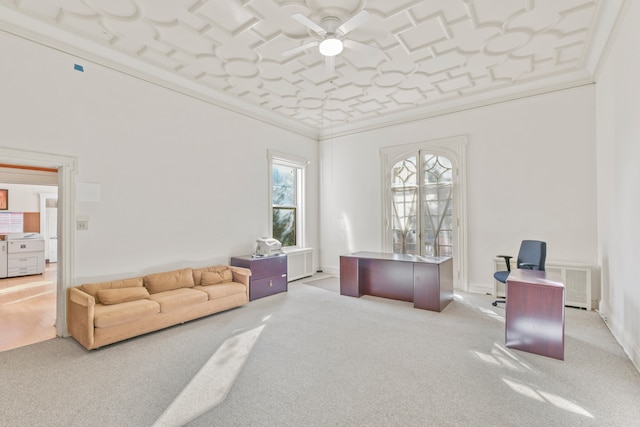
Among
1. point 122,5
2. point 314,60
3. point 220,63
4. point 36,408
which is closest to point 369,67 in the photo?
point 314,60

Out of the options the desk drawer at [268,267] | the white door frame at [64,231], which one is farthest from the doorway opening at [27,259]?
the desk drawer at [268,267]

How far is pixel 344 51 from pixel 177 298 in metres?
3.80

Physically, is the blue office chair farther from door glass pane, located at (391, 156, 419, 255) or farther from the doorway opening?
the doorway opening

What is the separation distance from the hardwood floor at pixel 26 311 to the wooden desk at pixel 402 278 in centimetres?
405

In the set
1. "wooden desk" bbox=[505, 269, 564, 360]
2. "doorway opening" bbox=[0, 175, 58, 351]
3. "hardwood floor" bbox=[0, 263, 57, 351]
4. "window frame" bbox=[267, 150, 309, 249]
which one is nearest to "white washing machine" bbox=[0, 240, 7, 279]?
"doorway opening" bbox=[0, 175, 58, 351]

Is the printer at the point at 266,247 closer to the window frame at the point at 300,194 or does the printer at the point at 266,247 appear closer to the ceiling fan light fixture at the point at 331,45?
the window frame at the point at 300,194

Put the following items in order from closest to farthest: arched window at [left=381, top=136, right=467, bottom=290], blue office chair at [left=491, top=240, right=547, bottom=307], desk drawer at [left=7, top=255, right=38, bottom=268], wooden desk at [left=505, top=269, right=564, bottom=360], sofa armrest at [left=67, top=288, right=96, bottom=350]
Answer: wooden desk at [left=505, top=269, right=564, bottom=360] < sofa armrest at [left=67, top=288, right=96, bottom=350] < blue office chair at [left=491, top=240, right=547, bottom=307] < arched window at [left=381, top=136, right=467, bottom=290] < desk drawer at [left=7, top=255, right=38, bottom=268]

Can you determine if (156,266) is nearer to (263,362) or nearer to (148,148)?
(148,148)

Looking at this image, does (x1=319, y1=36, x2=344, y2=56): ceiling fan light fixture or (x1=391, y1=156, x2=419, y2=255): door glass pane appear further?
(x1=391, y1=156, x2=419, y2=255): door glass pane

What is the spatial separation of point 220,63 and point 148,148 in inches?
61.2

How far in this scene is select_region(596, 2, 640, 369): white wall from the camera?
285 cm

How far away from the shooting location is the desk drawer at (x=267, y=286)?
5074 mm

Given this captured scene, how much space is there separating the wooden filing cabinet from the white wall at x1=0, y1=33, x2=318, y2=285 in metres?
0.49

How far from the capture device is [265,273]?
529 centimetres
